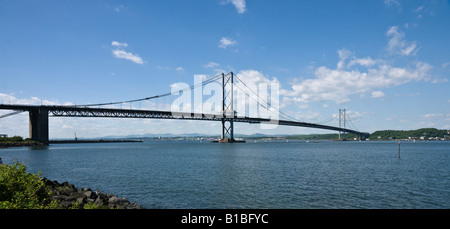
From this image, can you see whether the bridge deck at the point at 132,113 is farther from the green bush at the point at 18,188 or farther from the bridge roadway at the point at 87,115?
the green bush at the point at 18,188

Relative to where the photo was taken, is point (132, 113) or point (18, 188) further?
point (132, 113)

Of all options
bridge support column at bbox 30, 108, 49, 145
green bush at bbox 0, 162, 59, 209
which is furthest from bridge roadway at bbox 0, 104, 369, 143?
green bush at bbox 0, 162, 59, 209

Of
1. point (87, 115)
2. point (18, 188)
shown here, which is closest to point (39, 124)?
point (87, 115)

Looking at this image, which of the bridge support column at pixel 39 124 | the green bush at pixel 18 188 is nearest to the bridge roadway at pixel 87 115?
the bridge support column at pixel 39 124

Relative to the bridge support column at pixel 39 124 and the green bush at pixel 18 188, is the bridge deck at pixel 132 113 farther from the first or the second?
the green bush at pixel 18 188

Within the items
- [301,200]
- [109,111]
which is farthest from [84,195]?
[109,111]

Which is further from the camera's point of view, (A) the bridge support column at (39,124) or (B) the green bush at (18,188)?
(A) the bridge support column at (39,124)

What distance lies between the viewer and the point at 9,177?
29.3 ft

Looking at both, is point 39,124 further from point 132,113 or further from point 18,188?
point 18,188

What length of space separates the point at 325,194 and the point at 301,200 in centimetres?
235

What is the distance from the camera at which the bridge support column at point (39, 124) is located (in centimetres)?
7157

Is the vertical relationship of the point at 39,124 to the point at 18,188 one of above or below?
above

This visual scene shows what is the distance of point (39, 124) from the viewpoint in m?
71.8
